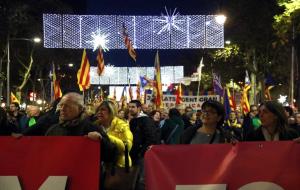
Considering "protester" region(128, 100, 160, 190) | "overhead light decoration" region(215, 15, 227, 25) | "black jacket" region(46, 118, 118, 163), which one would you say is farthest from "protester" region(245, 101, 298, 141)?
"overhead light decoration" region(215, 15, 227, 25)

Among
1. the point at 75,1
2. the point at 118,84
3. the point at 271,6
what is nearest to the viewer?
the point at 271,6

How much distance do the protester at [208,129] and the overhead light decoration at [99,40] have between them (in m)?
19.1

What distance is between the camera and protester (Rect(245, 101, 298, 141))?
6.35 m

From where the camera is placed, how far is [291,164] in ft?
18.4

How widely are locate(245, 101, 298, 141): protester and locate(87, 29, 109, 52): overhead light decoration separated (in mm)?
19375

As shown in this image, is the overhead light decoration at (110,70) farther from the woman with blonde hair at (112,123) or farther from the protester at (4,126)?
the protester at (4,126)

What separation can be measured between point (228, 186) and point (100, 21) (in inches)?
906

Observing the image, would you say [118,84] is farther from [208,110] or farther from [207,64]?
[208,110]

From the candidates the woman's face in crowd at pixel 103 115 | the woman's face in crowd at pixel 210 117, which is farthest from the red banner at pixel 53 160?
the woman's face in crowd at pixel 103 115

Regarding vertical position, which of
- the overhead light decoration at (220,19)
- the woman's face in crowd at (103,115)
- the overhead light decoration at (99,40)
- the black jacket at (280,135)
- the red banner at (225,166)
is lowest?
the red banner at (225,166)

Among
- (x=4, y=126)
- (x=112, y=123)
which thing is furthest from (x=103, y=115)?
(x=4, y=126)

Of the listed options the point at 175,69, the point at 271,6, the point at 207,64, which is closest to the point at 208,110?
the point at 271,6

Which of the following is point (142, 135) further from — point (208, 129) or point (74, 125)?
point (74, 125)

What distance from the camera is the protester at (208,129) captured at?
6383 millimetres
